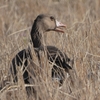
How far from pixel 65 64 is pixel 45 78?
1.73ft

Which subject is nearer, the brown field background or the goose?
the brown field background

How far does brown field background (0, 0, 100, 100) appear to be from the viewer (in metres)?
5.98

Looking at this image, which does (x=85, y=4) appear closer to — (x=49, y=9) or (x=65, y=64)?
(x=49, y=9)

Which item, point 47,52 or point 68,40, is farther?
point 68,40

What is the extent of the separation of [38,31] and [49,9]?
12.8 ft

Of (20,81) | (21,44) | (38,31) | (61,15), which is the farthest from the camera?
(61,15)

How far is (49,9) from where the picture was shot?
11594 millimetres

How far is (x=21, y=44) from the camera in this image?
8.23m

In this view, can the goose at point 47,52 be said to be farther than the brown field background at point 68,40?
Yes

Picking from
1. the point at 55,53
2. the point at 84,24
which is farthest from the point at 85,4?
the point at 55,53

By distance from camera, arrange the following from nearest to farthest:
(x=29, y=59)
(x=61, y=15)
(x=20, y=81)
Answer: (x=20, y=81), (x=29, y=59), (x=61, y=15)

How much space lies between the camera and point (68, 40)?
24.5 feet

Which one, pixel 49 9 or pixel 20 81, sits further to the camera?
pixel 49 9

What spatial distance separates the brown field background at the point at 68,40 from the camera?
19.6ft
